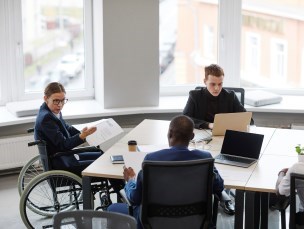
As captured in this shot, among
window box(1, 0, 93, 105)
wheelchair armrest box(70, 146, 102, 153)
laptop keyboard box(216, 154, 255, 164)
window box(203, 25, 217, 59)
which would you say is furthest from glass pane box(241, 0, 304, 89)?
laptop keyboard box(216, 154, 255, 164)

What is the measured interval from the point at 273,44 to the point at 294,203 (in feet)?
11.8

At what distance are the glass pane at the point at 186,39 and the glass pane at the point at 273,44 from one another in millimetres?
389

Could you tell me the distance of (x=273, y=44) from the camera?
21.1ft

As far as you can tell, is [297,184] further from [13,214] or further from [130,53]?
[130,53]

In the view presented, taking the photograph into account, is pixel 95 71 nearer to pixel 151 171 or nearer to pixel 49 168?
pixel 49 168

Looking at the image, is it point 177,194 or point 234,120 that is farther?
point 234,120

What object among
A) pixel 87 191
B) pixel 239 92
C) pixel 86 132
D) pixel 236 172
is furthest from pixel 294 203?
pixel 239 92

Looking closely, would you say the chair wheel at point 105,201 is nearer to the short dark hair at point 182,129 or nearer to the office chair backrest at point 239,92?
the short dark hair at point 182,129

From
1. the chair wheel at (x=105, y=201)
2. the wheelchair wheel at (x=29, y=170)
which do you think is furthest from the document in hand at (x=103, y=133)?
the wheelchair wheel at (x=29, y=170)

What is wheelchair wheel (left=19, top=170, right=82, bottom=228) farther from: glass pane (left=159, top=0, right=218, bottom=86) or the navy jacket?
glass pane (left=159, top=0, right=218, bottom=86)

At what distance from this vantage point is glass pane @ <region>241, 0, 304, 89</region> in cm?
637

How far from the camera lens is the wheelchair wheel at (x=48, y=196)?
396 centimetres

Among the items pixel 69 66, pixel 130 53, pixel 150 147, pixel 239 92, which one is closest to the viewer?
pixel 150 147

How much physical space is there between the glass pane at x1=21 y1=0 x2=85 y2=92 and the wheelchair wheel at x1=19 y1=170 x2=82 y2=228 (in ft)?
5.35
